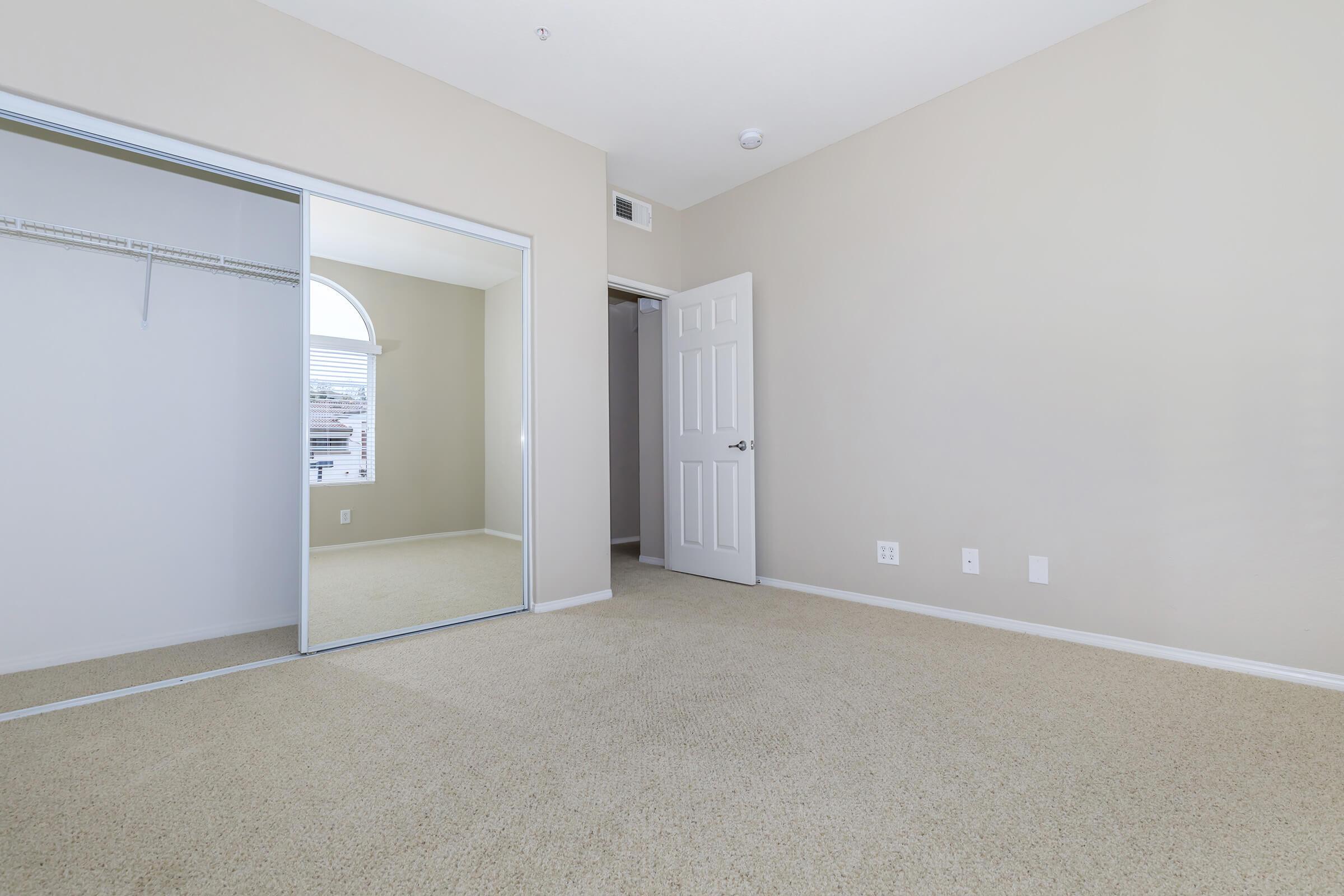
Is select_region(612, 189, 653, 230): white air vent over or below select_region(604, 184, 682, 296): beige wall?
over

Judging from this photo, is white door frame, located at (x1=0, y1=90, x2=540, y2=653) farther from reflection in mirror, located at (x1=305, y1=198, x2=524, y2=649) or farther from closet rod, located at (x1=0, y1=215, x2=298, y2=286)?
closet rod, located at (x1=0, y1=215, x2=298, y2=286)

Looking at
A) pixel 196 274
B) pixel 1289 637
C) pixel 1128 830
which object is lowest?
pixel 1128 830

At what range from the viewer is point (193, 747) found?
1.78 metres

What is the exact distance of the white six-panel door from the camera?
3.96 m

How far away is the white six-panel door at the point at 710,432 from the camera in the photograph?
3.96 meters

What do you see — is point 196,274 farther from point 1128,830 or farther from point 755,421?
point 1128,830

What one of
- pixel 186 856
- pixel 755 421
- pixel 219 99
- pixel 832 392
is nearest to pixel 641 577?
pixel 755 421

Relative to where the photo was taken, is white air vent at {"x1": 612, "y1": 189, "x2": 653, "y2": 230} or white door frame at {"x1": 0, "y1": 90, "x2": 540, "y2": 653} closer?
white door frame at {"x1": 0, "y1": 90, "x2": 540, "y2": 653}

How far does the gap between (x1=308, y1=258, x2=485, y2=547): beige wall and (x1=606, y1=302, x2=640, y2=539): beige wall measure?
2.98 m

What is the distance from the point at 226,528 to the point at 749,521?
295 centimetres

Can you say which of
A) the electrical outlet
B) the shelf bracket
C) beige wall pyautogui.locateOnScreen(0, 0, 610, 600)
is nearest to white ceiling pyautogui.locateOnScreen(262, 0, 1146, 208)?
beige wall pyautogui.locateOnScreen(0, 0, 610, 600)

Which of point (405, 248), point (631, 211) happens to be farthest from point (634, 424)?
point (405, 248)

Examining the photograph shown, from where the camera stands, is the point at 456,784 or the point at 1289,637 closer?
the point at 456,784

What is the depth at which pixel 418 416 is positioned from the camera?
301cm
